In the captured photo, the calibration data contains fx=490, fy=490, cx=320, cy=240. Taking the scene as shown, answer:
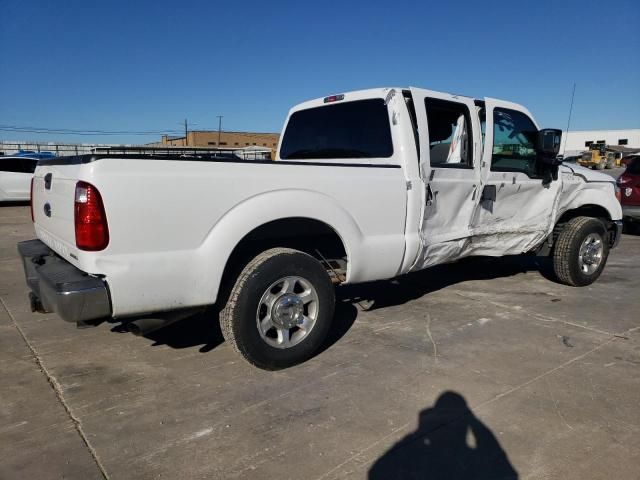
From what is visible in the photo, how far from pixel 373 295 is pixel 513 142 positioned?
2.16m

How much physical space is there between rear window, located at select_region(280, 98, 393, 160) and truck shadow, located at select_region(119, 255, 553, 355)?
4.62ft

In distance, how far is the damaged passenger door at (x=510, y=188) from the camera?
4.68 metres

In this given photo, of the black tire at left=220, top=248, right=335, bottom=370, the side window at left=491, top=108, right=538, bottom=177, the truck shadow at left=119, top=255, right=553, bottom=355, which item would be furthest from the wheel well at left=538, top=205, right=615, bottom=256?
the black tire at left=220, top=248, right=335, bottom=370

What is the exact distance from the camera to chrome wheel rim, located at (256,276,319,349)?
329 centimetres

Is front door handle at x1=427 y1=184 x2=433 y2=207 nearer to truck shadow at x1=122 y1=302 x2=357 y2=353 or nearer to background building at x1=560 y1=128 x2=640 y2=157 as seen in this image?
truck shadow at x1=122 y1=302 x2=357 y2=353

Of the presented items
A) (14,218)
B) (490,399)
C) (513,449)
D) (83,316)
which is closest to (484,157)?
(490,399)

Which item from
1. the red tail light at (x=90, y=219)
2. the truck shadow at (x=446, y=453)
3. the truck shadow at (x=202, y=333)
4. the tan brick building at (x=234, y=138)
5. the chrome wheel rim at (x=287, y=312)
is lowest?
the truck shadow at (x=202, y=333)

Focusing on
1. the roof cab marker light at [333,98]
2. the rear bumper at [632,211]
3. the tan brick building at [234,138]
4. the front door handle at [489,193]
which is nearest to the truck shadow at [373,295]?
the front door handle at [489,193]

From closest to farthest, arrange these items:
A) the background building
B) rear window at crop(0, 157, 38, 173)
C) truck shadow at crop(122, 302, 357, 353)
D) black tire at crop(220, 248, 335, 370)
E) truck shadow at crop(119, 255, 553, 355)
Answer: black tire at crop(220, 248, 335, 370) < truck shadow at crop(122, 302, 357, 353) < truck shadow at crop(119, 255, 553, 355) < rear window at crop(0, 157, 38, 173) < the background building

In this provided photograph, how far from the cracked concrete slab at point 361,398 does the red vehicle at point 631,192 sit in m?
5.84

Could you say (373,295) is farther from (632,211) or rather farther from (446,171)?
(632,211)

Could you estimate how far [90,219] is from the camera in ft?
8.57

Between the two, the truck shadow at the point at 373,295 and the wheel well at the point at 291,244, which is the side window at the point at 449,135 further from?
the truck shadow at the point at 373,295

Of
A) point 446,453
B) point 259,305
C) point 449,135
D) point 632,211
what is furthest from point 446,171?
point 632,211
